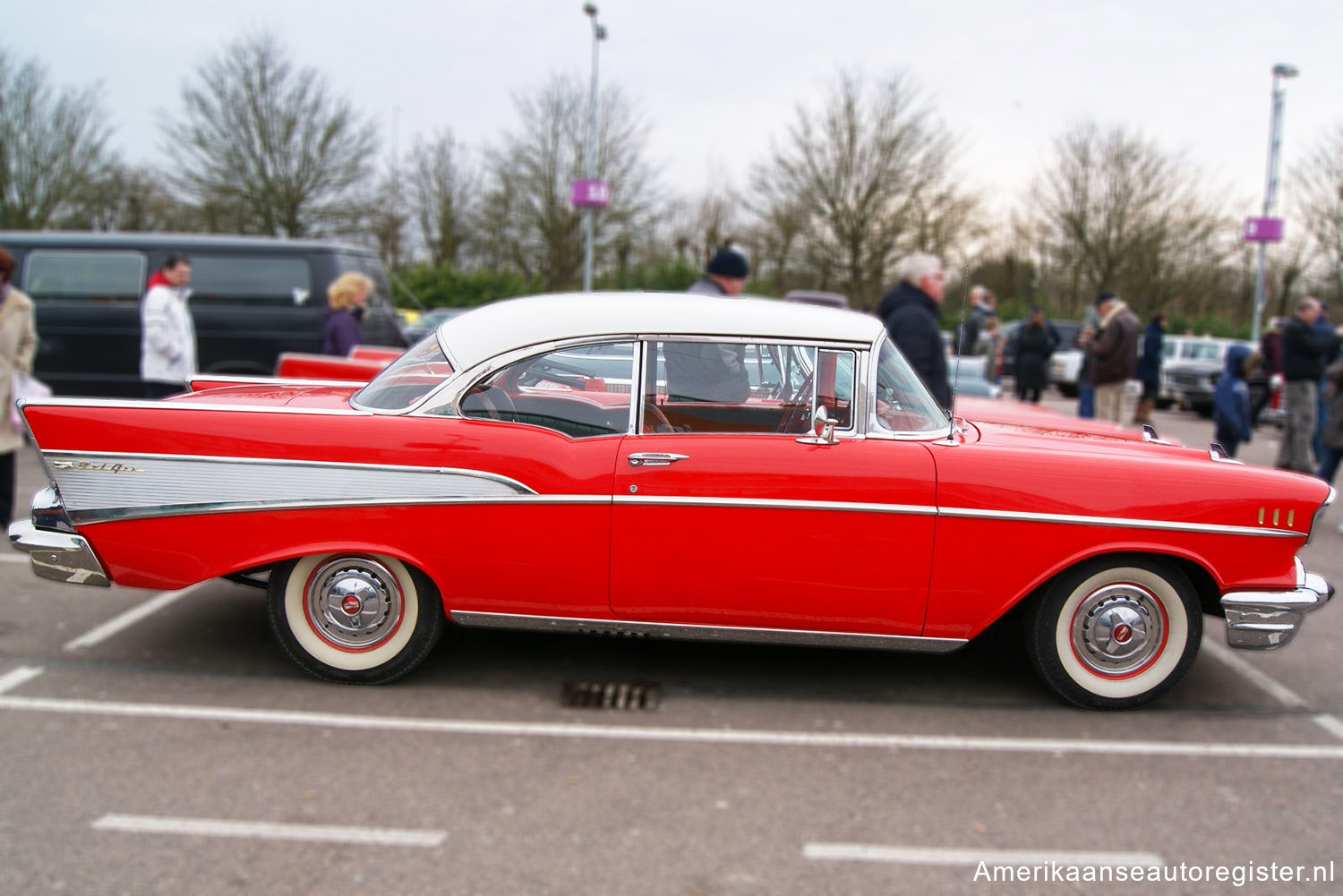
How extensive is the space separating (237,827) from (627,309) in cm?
232

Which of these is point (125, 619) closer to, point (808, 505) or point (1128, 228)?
point (808, 505)

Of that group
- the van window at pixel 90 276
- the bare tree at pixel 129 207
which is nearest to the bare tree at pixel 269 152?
the bare tree at pixel 129 207

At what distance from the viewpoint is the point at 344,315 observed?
8531 millimetres

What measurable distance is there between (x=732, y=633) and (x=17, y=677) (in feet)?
9.60

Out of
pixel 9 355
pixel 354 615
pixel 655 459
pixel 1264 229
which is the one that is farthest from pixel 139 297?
pixel 1264 229

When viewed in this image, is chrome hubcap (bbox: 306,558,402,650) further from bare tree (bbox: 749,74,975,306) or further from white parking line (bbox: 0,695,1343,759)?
bare tree (bbox: 749,74,975,306)

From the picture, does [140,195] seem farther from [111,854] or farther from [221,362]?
[111,854]

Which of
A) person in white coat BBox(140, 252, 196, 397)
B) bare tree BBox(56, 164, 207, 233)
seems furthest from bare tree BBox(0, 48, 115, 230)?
person in white coat BBox(140, 252, 196, 397)

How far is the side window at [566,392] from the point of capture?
13.4 feet

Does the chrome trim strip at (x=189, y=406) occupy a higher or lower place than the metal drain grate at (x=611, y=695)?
higher

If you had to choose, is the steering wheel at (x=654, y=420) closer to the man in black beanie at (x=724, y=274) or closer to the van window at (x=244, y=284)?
the man in black beanie at (x=724, y=274)

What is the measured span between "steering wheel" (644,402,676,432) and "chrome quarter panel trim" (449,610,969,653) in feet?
2.51

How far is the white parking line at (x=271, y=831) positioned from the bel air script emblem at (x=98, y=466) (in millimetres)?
1434

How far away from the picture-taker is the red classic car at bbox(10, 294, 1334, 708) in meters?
3.96
